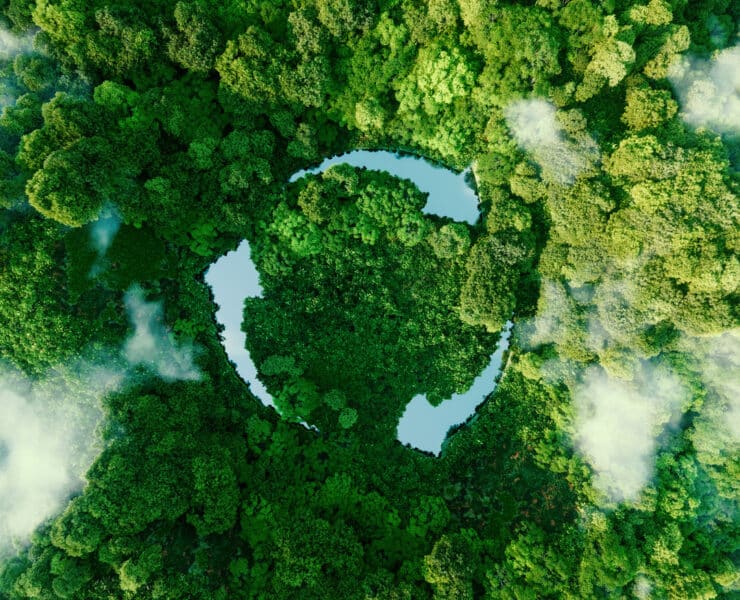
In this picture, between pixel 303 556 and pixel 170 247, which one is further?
pixel 170 247

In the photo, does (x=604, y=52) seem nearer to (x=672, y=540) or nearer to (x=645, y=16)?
(x=645, y=16)

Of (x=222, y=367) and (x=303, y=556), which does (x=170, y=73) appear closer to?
(x=222, y=367)

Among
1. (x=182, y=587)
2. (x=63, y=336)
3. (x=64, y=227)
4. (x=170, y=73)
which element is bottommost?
(x=182, y=587)

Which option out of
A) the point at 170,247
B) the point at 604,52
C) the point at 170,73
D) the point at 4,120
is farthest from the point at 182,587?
the point at 604,52

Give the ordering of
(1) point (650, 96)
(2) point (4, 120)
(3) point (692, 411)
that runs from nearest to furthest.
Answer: (2) point (4, 120) < (1) point (650, 96) < (3) point (692, 411)

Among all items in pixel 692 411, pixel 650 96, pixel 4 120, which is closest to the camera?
pixel 4 120

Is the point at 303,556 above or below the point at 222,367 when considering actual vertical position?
below
